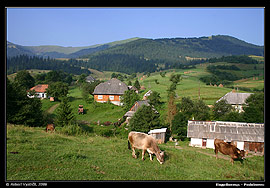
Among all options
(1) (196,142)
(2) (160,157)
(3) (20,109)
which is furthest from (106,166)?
(3) (20,109)

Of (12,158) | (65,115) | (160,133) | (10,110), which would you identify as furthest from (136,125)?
(12,158)

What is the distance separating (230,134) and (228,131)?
0.39 metres

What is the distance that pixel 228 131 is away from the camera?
82.0 feet

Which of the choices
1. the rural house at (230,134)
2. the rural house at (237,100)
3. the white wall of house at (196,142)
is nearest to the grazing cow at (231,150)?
the rural house at (230,134)

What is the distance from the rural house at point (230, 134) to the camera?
79.6 feet

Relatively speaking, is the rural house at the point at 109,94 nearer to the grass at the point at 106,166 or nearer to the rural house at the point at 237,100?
the rural house at the point at 237,100

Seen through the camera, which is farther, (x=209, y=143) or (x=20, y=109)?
(x=20, y=109)

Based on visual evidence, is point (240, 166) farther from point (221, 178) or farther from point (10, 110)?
point (10, 110)

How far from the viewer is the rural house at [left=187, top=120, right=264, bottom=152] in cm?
2425

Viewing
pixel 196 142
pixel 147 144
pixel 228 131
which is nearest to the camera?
pixel 147 144

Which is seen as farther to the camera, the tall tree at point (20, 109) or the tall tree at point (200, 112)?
the tall tree at point (200, 112)

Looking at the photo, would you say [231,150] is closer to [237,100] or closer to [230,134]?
[230,134]

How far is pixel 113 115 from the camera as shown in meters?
44.4

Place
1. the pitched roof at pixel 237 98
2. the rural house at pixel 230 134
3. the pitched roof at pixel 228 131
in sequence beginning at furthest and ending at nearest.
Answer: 1. the pitched roof at pixel 237 98
2. the pitched roof at pixel 228 131
3. the rural house at pixel 230 134
